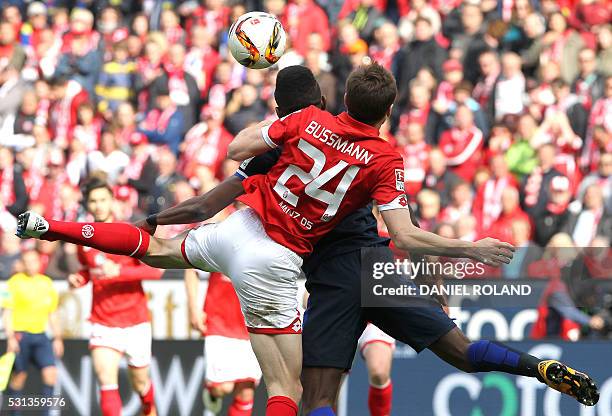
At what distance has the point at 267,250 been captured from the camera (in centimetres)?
809

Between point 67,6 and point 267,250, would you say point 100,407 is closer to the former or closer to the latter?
point 267,250

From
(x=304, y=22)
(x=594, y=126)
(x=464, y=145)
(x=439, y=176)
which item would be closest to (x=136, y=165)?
(x=304, y=22)

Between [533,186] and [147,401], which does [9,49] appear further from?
[147,401]

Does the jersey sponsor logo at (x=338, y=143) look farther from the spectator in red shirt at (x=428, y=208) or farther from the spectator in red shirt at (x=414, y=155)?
the spectator in red shirt at (x=414, y=155)

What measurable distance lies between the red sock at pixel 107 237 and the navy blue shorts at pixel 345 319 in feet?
3.54

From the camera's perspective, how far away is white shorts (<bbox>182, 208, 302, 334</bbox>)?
8.10 m

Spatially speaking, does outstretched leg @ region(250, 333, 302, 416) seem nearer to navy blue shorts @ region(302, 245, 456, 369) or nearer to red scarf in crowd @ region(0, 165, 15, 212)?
navy blue shorts @ region(302, 245, 456, 369)

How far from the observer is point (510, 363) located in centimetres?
823

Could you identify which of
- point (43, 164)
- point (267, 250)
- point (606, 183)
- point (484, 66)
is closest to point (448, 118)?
point (484, 66)

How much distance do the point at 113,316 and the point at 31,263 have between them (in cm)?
169

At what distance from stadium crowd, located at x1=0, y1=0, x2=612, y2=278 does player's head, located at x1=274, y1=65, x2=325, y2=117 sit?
5471 mm

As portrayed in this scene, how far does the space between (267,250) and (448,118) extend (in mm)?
8251

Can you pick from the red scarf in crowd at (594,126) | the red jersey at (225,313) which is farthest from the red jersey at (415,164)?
the red jersey at (225,313)

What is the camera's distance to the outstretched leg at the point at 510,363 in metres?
7.86
